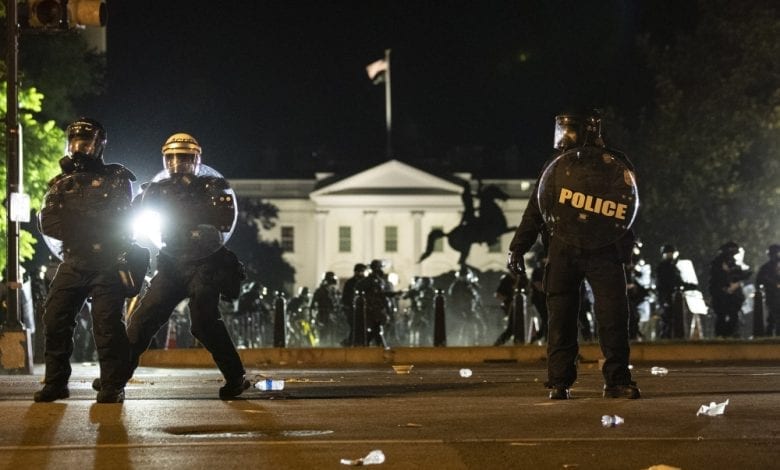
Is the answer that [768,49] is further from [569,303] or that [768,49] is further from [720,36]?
[569,303]

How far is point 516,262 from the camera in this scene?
30.1ft

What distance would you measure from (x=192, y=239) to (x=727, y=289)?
14.6 metres

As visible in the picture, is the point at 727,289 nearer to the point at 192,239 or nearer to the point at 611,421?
the point at 192,239

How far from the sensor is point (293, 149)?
339 ft

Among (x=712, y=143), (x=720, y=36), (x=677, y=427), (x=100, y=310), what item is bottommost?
(x=677, y=427)

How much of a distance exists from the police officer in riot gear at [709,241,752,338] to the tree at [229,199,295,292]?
57.5m

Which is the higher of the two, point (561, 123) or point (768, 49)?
point (768, 49)

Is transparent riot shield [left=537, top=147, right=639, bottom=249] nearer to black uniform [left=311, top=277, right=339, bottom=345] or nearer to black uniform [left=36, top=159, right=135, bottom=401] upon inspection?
black uniform [left=36, top=159, right=135, bottom=401]

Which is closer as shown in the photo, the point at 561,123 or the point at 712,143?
the point at 561,123

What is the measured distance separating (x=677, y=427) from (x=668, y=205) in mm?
33760

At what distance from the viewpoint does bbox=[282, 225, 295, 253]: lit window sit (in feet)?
314

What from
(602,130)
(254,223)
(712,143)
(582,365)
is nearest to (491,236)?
(712,143)

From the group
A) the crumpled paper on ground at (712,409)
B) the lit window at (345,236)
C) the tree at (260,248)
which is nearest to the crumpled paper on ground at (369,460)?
the crumpled paper on ground at (712,409)

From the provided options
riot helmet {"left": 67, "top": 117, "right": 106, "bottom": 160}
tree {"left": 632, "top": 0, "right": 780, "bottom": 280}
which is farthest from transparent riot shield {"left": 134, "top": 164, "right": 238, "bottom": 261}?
tree {"left": 632, "top": 0, "right": 780, "bottom": 280}
